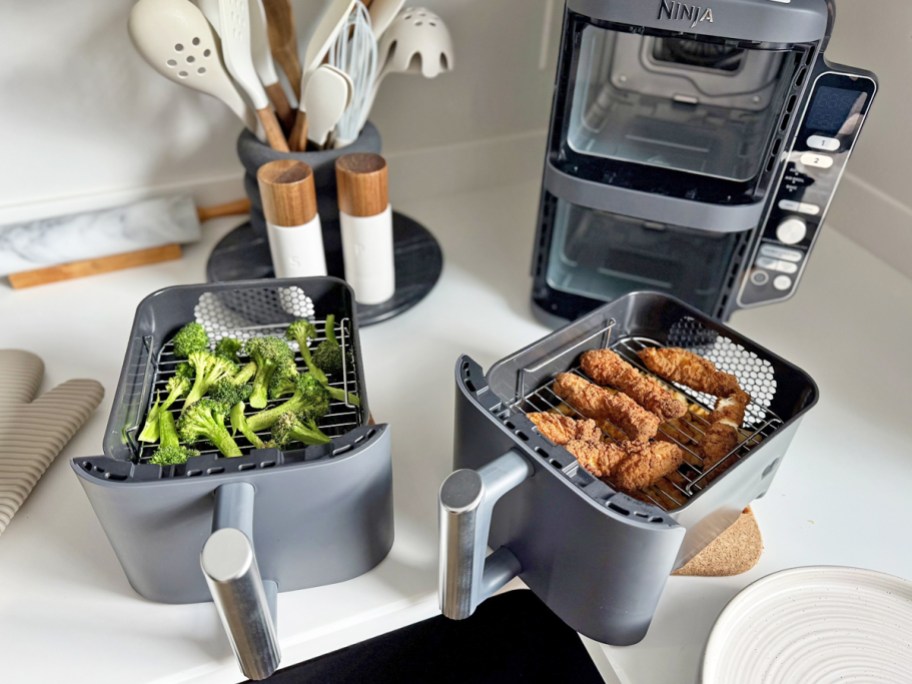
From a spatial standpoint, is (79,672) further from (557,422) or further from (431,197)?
(431,197)

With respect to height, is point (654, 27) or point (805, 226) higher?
point (654, 27)

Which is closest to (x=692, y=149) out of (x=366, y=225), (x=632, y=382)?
(x=632, y=382)

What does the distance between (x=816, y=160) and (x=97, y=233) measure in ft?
2.92

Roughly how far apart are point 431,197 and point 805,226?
0.59m

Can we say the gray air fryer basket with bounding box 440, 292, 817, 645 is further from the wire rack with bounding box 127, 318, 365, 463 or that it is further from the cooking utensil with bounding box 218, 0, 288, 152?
the cooking utensil with bounding box 218, 0, 288, 152

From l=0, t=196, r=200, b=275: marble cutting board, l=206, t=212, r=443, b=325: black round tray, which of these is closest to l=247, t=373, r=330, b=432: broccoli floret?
l=206, t=212, r=443, b=325: black round tray

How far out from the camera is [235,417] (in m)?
0.71

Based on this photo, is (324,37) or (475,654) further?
(475,654)

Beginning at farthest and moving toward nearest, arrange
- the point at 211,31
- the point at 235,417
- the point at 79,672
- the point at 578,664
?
the point at 578,664 → the point at 211,31 → the point at 235,417 → the point at 79,672

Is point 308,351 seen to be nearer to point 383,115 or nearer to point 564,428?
point 564,428

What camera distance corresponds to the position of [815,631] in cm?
62

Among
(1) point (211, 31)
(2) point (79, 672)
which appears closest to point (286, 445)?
(2) point (79, 672)

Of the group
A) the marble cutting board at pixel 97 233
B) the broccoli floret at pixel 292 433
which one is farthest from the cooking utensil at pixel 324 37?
the broccoli floret at pixel 292 433

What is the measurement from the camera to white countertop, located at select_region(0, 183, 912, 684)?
634 millimetres
